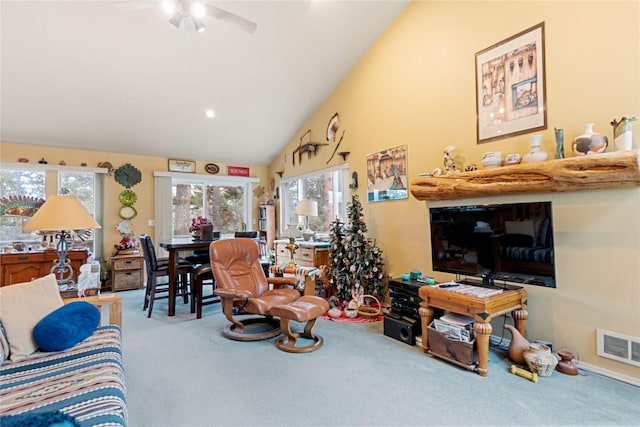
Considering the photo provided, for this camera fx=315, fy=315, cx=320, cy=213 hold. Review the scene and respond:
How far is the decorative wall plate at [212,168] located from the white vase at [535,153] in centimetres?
556

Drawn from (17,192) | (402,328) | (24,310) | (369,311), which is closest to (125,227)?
(17,192)

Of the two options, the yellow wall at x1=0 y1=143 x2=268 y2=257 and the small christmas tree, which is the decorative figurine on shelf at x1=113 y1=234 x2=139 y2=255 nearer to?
the yellow wall at x1=0 y1=143 x2=268 y2=257

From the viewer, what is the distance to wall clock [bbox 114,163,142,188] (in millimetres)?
5617

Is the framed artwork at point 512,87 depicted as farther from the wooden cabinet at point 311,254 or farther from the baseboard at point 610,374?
the wooden cabinet at point 311,254

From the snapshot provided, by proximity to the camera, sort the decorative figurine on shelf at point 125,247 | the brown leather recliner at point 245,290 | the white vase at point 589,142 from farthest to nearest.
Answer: the decorative figurine on shelf at point 125,247 < the brown leather recliner at point 245,290 < the white vase at point 589,142

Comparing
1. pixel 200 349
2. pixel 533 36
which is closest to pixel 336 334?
pixel 200 349

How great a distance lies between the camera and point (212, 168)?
6.53 metres

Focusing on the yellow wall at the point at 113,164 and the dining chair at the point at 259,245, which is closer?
the dining chair at the point at 259,245

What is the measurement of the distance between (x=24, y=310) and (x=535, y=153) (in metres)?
3.77

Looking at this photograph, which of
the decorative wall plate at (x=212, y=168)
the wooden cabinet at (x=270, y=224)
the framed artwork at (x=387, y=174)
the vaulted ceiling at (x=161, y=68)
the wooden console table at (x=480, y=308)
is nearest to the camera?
the wooden console table at (x=480, y=308)

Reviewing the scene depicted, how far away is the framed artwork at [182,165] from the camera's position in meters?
6.13

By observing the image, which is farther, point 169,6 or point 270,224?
point 270,224

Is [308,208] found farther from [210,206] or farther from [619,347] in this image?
[619,347]

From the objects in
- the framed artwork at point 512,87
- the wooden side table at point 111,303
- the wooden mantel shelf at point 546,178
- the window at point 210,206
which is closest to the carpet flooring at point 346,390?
the wooden side table at point 111,303
